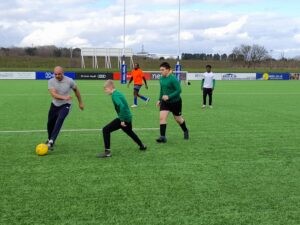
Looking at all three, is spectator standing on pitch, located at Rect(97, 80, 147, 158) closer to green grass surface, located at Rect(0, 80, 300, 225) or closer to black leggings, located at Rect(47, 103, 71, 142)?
green grass surface, located at Rect(0, 80, 300, 225)

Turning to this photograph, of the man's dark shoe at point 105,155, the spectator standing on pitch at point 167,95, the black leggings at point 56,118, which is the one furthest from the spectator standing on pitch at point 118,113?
the spectator standing on pitch at point 167,95

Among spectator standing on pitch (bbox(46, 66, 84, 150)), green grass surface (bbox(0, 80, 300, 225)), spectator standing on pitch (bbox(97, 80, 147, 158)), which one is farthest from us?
spectator standing on pitch (bbox(46, 66, 84, 150))

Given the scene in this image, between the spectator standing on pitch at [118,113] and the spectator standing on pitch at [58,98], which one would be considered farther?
the spectator standing on pitch at [58,98]

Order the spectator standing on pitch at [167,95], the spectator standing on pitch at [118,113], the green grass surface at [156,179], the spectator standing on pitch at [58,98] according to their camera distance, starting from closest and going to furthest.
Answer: the green grass surface at [156,179] < the spectator standing on pitch at [118,113] < the spectator standing on pitch at [58,98] < the spectator standing on pitch at [167,95]

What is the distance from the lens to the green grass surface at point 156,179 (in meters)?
5.51

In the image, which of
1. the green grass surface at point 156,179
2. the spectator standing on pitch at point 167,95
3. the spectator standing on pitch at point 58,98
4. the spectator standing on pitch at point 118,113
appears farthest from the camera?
the spectator standing on pitch at point 167,95

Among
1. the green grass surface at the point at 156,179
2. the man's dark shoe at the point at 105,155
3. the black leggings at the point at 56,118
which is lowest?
the green grass surface at the point at 156,179

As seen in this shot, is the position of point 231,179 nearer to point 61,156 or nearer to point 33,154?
point 61,156

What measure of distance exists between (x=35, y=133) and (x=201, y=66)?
246ft

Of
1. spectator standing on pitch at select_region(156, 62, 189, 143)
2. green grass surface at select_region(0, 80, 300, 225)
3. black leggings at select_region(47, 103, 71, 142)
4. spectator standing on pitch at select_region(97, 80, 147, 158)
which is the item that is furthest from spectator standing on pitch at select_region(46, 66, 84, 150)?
spectator standing on pitch at select_region(156, 62, 189, 143)

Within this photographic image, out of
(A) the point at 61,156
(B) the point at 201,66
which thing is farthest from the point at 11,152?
(B) the point at 201,66

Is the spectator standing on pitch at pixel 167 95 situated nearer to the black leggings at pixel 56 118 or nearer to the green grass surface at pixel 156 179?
the green grass surface at pixel 156 179

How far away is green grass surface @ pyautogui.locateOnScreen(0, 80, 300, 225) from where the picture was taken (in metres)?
5.51

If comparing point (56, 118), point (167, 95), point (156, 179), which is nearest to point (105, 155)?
point (56, 118)
